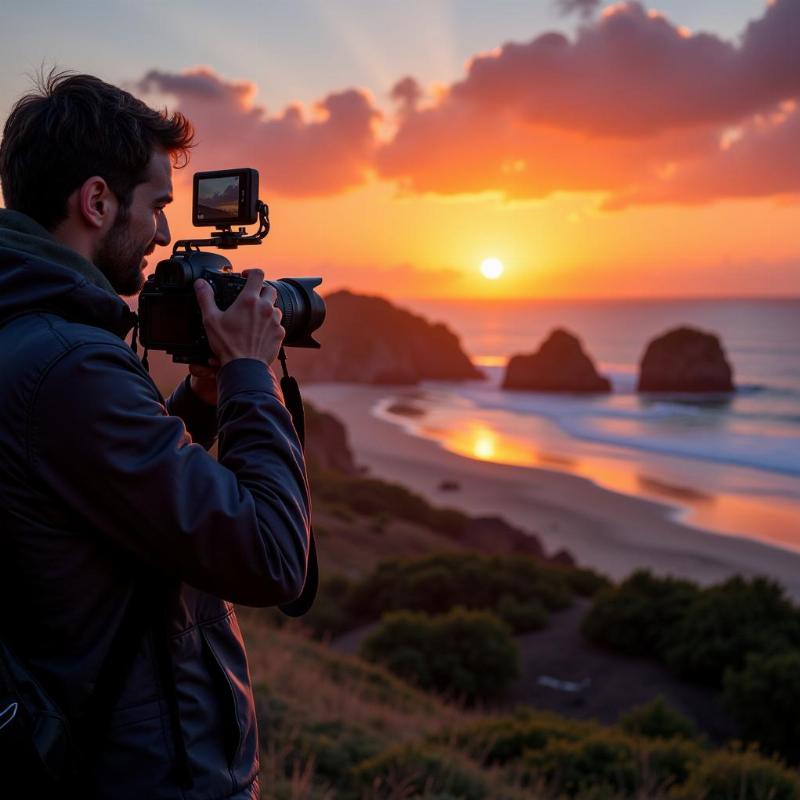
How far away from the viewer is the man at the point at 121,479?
4.62 ft

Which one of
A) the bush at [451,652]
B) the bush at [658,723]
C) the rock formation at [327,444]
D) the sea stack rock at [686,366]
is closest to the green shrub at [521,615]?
the bush at [451,652]

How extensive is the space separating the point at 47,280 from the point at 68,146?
25cm

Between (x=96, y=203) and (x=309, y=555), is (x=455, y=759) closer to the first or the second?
(x=309, y=555)

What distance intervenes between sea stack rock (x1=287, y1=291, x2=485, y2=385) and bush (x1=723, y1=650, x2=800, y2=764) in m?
68.9

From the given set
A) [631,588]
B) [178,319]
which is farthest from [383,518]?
[178,319]

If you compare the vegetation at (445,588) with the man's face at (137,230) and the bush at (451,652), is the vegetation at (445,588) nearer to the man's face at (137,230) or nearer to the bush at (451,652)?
the bush at (451,652)

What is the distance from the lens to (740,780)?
586 cm

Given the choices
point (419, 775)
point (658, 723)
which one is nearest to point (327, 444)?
point (658, 723)

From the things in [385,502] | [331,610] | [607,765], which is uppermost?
[607,765]

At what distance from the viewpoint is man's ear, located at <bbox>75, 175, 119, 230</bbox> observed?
62.8 inches

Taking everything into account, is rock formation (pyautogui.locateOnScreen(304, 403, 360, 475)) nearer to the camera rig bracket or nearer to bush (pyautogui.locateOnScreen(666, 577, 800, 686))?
bush (pyautogui.locateOnScreen(666, 577, 800, 686))

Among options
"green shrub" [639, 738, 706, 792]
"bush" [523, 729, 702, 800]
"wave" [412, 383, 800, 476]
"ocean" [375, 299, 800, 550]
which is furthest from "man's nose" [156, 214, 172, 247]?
"wave" [412, 383, 800, 476]

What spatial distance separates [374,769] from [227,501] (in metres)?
3.96

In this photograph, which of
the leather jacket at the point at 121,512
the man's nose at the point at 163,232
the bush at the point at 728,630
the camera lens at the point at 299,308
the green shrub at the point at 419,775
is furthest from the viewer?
the bush at the point at 728,630
